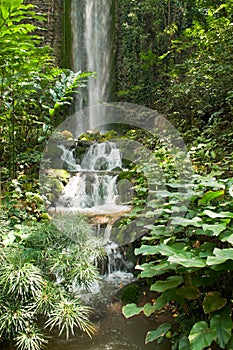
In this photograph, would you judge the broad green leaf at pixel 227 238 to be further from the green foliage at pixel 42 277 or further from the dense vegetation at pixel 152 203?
the green foliage at pixel 42 277

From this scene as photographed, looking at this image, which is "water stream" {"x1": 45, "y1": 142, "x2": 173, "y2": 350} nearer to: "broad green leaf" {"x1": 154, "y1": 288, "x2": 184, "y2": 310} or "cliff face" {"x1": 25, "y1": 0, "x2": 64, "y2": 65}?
"broad green leaf" {"x1": 154, "y1": 288, "x2": 184, "y2": 310}

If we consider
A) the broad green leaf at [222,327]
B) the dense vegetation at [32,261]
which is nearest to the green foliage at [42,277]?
the dense vegetation at [32,261]

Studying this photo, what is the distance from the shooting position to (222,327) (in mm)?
1965

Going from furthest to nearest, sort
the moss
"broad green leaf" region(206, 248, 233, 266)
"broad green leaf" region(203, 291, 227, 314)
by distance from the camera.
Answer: the moss < "broad green leaf" region(203, 291, 227, 314) < "broad green leaf" region(206, 248, 233, 266)

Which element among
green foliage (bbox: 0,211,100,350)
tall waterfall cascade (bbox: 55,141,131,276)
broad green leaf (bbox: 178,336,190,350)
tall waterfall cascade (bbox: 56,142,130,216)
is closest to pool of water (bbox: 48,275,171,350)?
green foliage (bbox: 0,211,100,350)

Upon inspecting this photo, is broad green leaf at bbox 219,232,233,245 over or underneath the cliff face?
underneath

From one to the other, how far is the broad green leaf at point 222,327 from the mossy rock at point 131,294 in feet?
5.35

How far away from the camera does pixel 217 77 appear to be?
20.3 ft

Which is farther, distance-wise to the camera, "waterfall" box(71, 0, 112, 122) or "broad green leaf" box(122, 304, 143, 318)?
"waterfall" box(71, 0, 112, 122)

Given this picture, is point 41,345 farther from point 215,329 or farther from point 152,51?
point 152,51

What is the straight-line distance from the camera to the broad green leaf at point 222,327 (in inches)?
74.8

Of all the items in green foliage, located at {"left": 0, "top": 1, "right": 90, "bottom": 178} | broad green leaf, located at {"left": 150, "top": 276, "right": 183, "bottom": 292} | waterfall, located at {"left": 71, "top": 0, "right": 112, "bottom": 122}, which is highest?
waterfall, located at {"left": 71, "top": 0, "right": 112, "bottom": 122}

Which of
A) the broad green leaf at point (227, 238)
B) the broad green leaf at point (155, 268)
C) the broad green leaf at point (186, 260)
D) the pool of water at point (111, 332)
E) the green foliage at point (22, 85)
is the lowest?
the pool of water at point (111, 332)

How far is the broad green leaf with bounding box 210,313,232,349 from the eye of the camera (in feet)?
Result: 6.24
